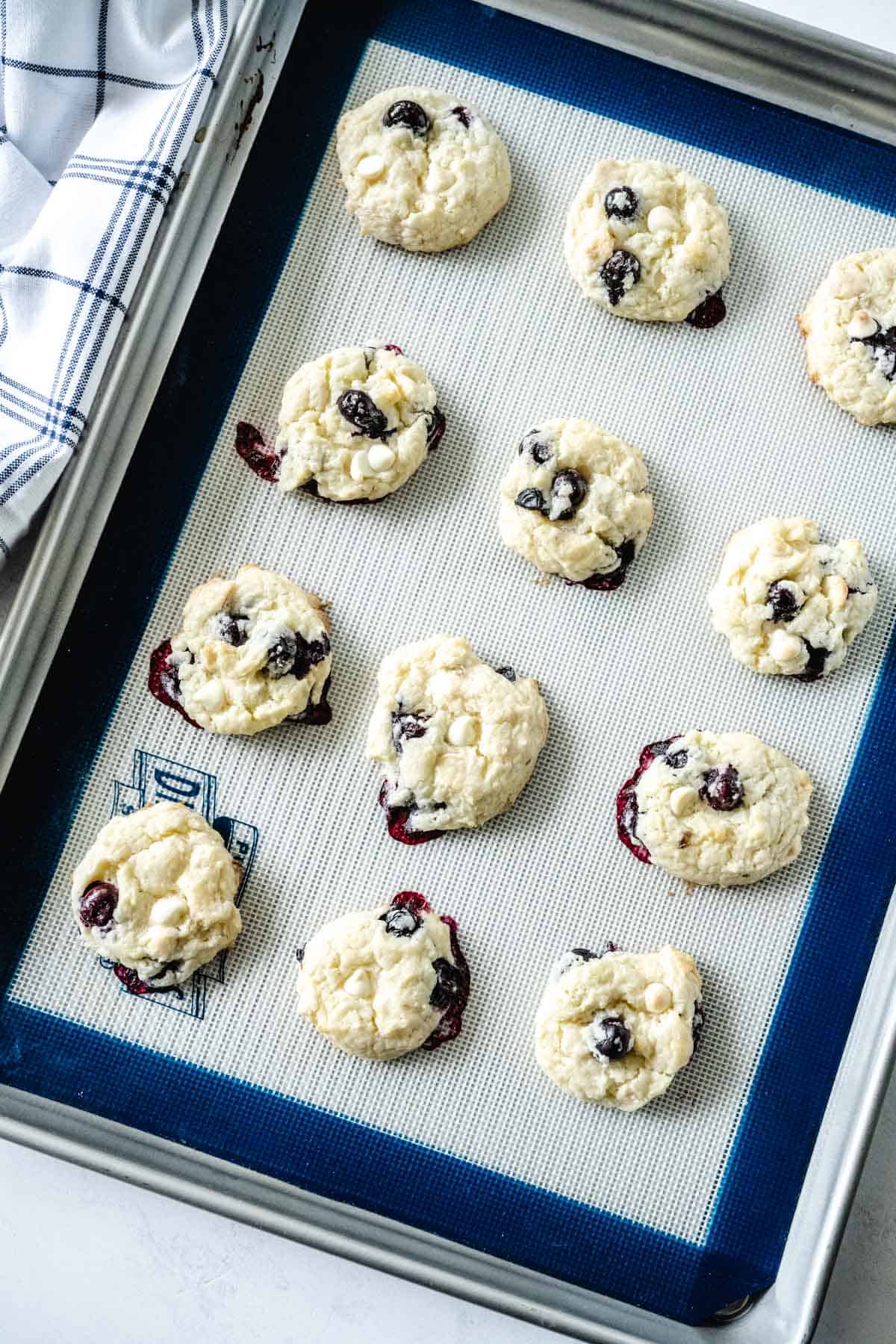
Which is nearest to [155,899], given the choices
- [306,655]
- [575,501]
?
[306,655]

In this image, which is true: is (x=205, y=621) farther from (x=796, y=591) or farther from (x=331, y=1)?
(x=331, y=1)

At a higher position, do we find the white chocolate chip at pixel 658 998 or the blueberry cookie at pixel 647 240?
the blueberry cookie at pixel 647 240

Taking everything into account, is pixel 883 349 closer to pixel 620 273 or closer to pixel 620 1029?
pixel 620 273

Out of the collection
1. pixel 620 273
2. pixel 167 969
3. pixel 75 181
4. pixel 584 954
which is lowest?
pixel 167 969

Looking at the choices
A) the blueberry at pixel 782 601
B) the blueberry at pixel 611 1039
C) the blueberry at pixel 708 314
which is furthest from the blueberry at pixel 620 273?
the blueberry at pixel 611 1039

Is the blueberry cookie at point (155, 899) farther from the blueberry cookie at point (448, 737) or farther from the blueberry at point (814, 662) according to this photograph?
the blueberry at point (814, 662)
